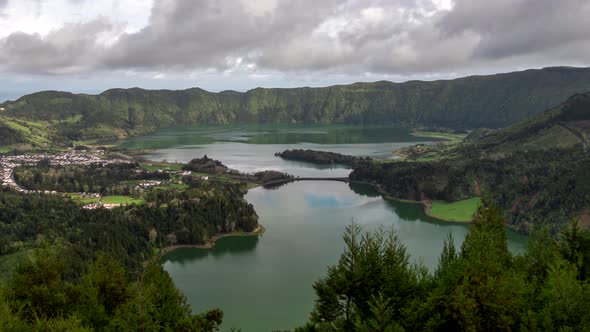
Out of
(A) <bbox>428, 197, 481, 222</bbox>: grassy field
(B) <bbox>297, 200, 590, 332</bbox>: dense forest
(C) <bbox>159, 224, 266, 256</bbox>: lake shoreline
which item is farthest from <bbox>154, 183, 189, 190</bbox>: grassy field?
(B) <bbox>297, 200, 590, 332</bbox>: dense forest

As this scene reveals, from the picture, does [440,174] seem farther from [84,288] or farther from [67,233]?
[84,288]

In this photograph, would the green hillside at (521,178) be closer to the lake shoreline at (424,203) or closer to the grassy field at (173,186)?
the lake shoreline at (424,203)

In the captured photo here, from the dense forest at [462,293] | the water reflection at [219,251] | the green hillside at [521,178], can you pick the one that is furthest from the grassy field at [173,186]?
the dense forest at [462,293]

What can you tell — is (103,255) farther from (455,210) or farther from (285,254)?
(455,210)

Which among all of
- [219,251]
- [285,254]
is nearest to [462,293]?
[285,254]

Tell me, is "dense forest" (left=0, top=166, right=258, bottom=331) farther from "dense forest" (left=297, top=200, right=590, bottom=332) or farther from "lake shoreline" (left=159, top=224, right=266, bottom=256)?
"dense forest" (left=297, top=200, right=590, bottom=332)

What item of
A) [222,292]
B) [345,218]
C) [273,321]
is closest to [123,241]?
[222,292]
